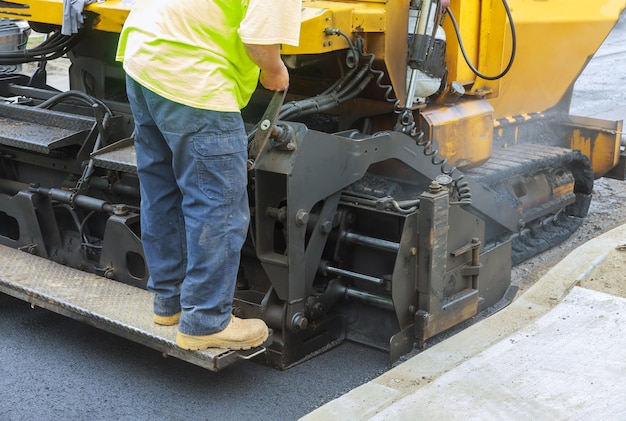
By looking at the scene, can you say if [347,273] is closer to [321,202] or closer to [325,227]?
[325,227]

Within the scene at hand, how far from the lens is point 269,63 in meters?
3.36

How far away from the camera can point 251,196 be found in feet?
14.3

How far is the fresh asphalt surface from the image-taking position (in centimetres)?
397

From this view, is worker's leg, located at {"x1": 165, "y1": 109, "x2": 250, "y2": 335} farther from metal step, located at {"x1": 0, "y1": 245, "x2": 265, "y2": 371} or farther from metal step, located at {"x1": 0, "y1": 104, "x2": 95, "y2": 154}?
metal step, located at {"x1": 0, "y1": 104, "x2": 95, "y2": 154}

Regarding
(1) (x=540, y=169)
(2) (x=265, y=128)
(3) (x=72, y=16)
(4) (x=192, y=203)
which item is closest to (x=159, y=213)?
(4) (x=192, y=203)

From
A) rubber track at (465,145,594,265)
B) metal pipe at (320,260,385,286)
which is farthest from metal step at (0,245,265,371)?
rubber track at (465,145,594,265)

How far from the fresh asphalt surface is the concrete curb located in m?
0.42

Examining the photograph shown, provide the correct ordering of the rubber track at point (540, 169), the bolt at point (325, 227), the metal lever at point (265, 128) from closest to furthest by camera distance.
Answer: the metal lever at point (265, 128), the bolt at point (325, 227), the rubber track at point (540, 169)

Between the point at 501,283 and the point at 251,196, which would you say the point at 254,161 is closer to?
the point at 251,196

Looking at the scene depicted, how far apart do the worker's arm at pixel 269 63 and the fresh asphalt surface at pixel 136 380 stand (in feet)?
4.77

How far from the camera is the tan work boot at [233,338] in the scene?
376cm

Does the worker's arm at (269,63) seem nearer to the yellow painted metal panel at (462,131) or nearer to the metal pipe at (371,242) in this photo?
the metal pipe at (371,242)

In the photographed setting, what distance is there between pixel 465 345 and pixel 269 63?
161 centimetres

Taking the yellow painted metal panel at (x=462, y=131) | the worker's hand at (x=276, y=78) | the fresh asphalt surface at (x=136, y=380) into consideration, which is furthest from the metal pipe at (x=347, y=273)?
the worker's hand at (x=276, y=78)
